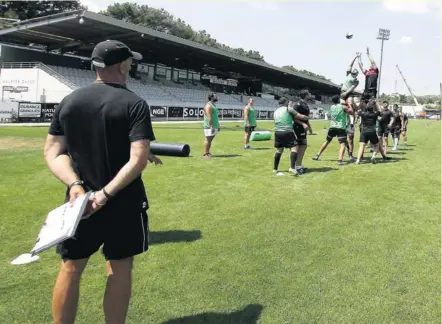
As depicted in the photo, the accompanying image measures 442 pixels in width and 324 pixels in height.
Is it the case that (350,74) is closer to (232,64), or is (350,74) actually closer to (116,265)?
(116,265)

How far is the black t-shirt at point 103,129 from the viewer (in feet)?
8.32

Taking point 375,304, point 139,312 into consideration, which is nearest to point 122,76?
point 139,312

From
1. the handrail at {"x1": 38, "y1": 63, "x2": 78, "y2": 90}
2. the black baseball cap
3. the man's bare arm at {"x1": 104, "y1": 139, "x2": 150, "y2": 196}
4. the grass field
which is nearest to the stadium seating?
the handrail at {"x1": 38, "y1": 63, "x2": 78, "y2": 90}

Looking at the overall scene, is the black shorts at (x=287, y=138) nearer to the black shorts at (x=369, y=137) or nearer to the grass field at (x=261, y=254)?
the grass field at (x=261, y=254)

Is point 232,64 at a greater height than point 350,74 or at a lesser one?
greater

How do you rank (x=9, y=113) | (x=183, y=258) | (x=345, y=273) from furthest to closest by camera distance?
(x=9, y=113) → (x=183, y=258) → (x=345, y=273)

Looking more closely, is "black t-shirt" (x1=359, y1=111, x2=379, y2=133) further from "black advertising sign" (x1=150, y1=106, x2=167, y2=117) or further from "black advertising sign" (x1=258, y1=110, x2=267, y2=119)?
"black advertising sign" (x1=258, y1=110, x2=267, y2=119)

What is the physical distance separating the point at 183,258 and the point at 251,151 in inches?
386

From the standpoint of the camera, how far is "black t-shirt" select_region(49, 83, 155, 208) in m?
2.54

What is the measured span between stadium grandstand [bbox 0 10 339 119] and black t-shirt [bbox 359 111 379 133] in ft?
72.8

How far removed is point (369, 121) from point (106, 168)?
32.7ft

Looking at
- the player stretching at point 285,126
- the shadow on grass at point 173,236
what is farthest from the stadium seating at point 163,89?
the shadow on grass at point 173,236

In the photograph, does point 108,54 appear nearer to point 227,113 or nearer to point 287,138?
point 287,138

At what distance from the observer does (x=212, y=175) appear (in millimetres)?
9438
